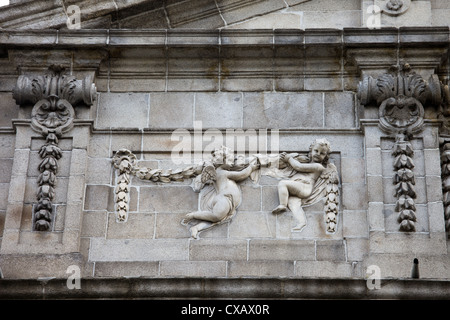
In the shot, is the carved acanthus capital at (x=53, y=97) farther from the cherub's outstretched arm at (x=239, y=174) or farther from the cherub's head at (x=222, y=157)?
the cherub's outstretched arm at (x=239, y=174)

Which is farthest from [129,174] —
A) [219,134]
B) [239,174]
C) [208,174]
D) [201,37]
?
[201,37]

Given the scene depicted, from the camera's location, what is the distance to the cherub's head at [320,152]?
16.2m

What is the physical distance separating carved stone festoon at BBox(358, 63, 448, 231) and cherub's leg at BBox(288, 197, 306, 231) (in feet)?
3.61

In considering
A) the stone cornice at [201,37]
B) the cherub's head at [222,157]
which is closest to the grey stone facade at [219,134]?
the stone cornice at [201,37]

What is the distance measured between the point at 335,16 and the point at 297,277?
384 centimetres

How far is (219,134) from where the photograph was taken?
54.4 feet

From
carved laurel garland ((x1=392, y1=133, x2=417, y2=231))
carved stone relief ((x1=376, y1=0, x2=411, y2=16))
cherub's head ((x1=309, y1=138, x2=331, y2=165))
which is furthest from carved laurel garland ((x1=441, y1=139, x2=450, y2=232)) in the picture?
carved stone relief ((x1=376, y1=0, x2=411, y2=16))

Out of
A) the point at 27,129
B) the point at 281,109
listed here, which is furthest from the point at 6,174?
the point at 281,109

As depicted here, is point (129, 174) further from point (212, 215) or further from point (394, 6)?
point (394, 6)

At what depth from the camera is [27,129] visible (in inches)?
649

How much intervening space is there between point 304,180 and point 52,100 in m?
2.96

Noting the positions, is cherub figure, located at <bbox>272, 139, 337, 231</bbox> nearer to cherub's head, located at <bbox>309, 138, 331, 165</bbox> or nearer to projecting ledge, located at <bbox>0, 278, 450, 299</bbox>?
cherub's head, located at <bbox>309, 138, 331, 165</bbox>

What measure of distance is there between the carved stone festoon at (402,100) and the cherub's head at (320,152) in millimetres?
660

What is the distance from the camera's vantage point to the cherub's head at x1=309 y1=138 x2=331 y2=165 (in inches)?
638
